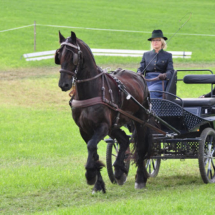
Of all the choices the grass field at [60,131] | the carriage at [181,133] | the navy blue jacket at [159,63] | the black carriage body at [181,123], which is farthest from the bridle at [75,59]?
the navy blue jacket at [159,63]

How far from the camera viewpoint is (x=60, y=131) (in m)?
11.8

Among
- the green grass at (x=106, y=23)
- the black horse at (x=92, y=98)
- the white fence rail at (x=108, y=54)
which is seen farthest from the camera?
the green grass at (x=106, y=23)

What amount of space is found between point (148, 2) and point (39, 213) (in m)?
39.4

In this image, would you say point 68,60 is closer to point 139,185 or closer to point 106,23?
point 139,185

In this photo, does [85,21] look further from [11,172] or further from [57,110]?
[11,172]

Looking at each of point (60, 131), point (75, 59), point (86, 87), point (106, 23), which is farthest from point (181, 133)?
point (106, 23)

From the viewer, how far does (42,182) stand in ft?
22.5

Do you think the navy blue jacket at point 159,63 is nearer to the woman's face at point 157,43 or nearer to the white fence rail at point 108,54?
the woman's face at point 157,43

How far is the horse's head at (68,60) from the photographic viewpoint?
5.38 metres

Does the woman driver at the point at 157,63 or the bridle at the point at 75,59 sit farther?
the woman driver at the point at 157,63

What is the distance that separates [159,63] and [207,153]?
1567mm

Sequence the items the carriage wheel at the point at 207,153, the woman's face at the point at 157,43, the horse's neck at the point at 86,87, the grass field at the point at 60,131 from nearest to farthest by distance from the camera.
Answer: the grass field at the point at 60,131 < the horse's neck at the point at 86,87 < the carriage wheel at the point at 207,153 < the woman's face at the point at 157,43

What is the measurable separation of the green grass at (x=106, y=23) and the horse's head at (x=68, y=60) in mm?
14231

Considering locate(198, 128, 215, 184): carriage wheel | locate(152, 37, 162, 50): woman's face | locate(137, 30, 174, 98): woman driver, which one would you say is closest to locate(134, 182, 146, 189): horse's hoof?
locate(198, 128, 215, 184): carriage wheel
